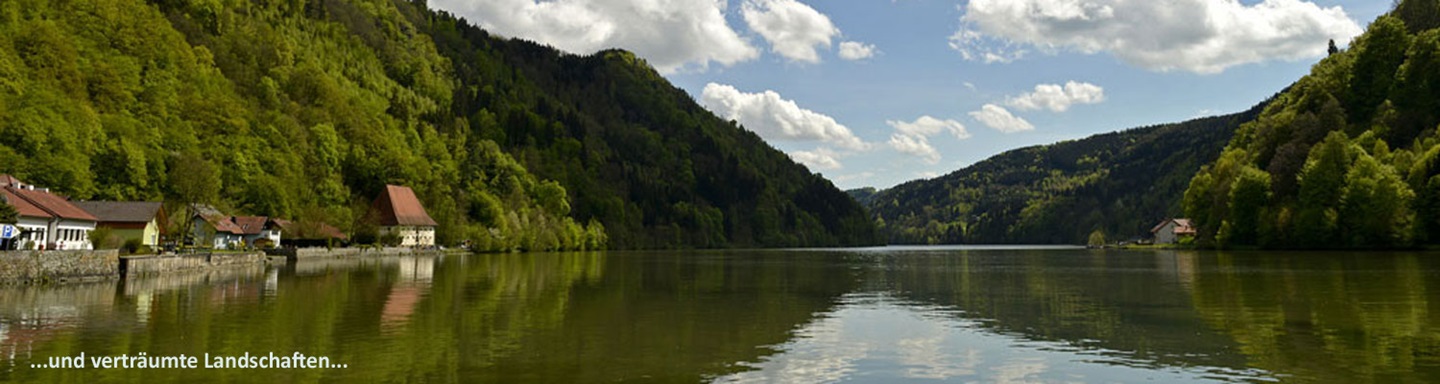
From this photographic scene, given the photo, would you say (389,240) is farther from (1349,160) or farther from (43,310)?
(1349,160)

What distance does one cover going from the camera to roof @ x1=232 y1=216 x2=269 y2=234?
353 feet

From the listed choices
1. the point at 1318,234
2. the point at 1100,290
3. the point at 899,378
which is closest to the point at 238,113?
the point at 1100,290

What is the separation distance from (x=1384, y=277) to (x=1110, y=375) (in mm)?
44010

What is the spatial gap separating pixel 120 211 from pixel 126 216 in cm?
94

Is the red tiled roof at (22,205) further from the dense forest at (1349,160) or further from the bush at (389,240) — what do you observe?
the dense forest at (1349,160)

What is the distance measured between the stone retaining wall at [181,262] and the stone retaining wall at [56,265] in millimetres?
1040

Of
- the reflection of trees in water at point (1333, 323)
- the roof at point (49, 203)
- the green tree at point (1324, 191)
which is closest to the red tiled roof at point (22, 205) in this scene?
the roof at point (49, 203)

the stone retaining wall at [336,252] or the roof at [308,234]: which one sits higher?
the roof at [308,234]

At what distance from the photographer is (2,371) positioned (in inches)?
755

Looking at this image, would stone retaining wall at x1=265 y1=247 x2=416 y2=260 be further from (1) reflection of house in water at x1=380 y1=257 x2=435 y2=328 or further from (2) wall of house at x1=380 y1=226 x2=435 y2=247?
(1) reflection of house in water at x1=380 y1=257 x2=435 y2=328

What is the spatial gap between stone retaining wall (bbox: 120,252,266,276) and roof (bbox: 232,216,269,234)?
30256mm

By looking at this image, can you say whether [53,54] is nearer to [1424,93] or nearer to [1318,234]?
[1318,234]

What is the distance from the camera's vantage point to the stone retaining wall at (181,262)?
183ft

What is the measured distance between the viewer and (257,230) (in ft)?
355
